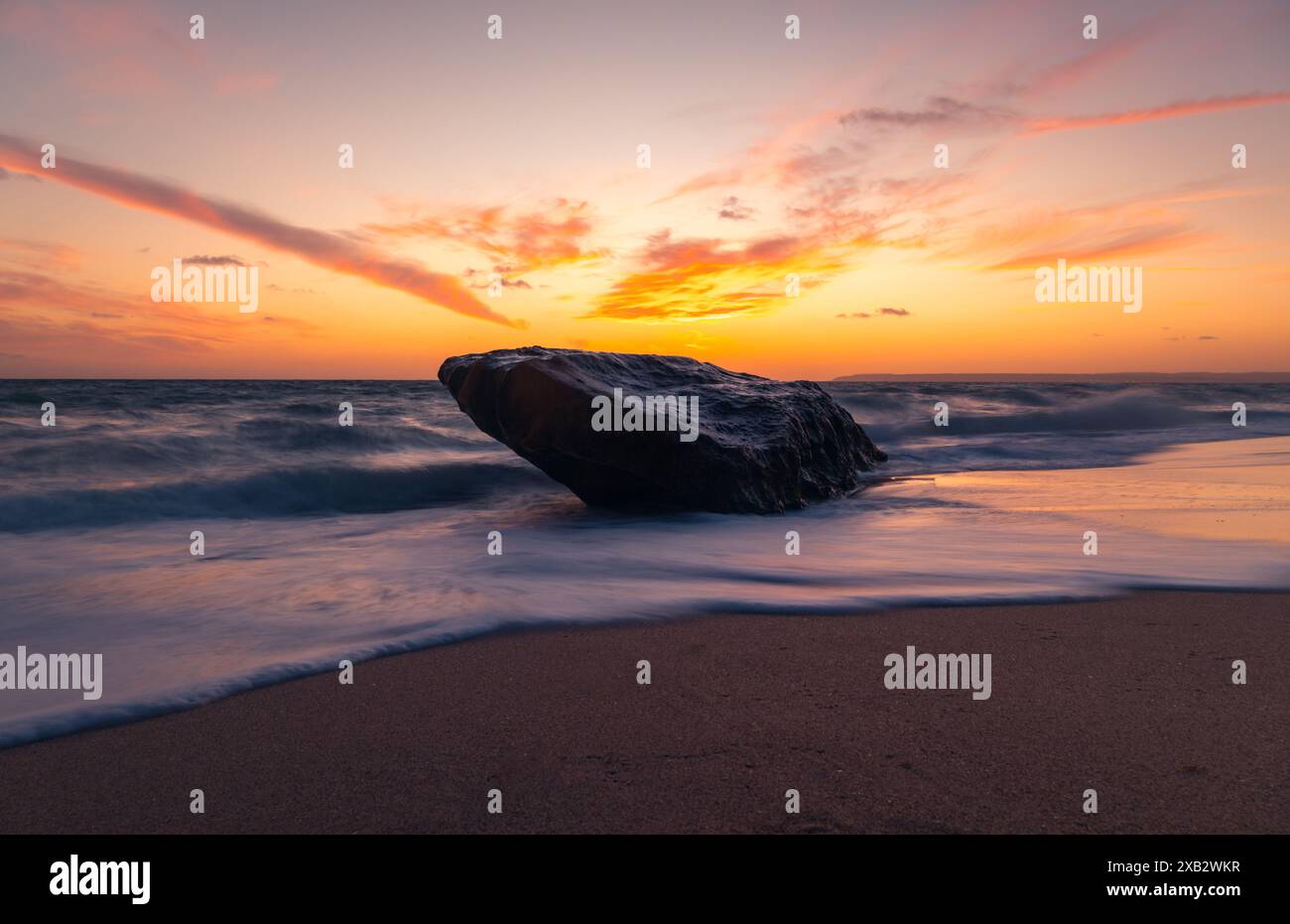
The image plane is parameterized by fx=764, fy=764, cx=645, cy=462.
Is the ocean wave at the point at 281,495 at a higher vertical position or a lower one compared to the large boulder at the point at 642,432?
lower

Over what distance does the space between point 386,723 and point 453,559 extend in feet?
11.3

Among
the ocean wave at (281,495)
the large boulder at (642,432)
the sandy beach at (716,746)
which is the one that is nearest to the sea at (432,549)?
the ocean wave at (281,495)

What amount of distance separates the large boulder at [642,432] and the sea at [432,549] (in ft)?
1.04

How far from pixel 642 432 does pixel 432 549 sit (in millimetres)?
2302

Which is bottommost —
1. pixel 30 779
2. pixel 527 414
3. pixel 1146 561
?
pixel 30 779

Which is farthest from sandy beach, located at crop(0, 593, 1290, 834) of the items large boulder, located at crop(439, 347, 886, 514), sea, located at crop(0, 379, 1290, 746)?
large boulder, located at crop(439, 347, 886, 514)

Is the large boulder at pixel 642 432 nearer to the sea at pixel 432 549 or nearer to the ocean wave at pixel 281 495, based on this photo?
the sea at pixel 432 549

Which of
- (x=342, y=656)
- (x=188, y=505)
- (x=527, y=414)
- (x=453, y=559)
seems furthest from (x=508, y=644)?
(x=188, y=505)

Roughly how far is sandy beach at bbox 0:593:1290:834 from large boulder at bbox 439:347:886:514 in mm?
4001

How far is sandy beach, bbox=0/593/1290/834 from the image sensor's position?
2242 millimetres

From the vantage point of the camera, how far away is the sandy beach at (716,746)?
7.36 ft

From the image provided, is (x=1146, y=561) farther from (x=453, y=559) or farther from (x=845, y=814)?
(x=453, y=559)

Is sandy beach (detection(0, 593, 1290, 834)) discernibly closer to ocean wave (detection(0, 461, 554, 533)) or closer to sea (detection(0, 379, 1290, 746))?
sea (detection(0, 379, 1290, 746))
